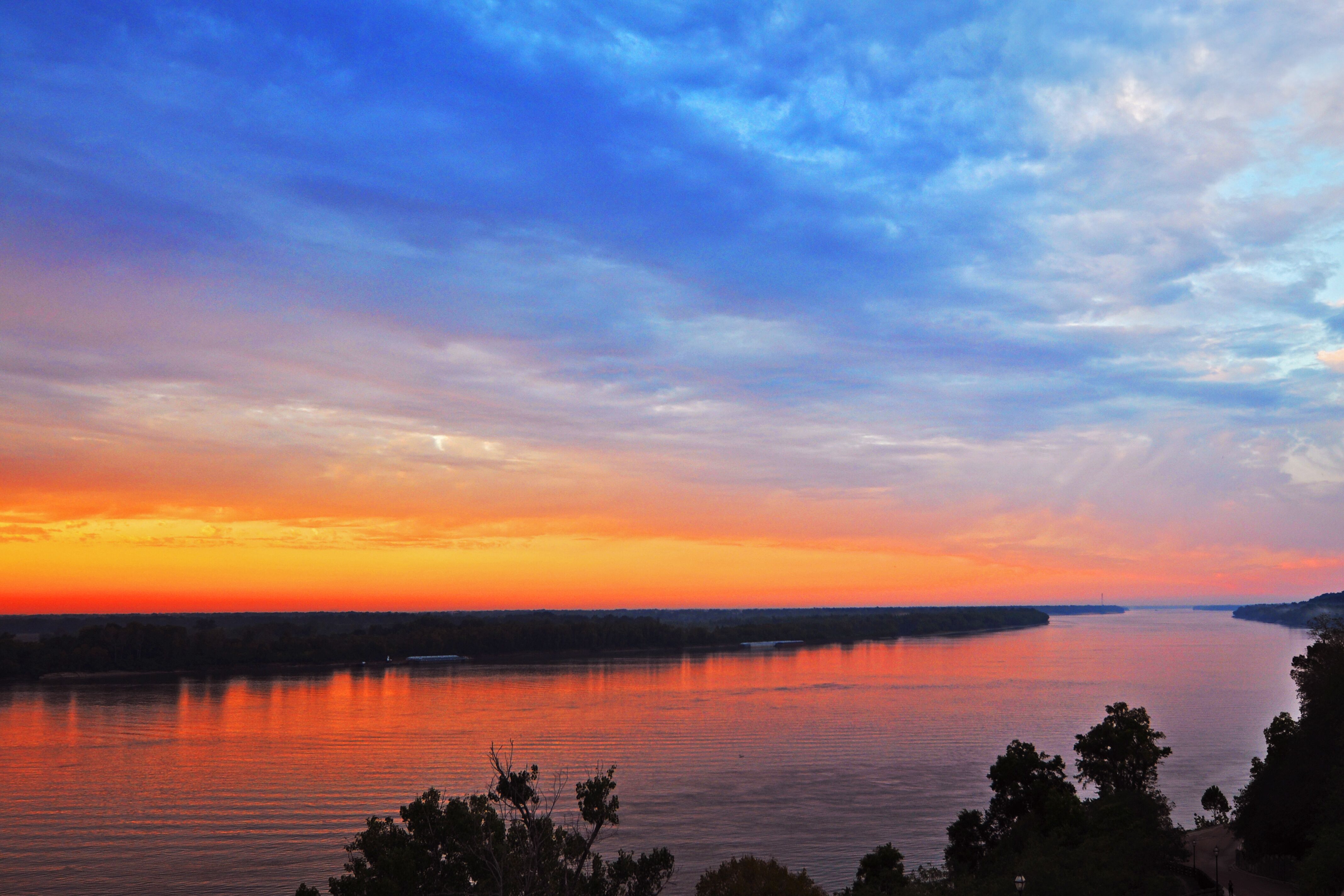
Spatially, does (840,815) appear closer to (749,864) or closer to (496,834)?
(749,864)

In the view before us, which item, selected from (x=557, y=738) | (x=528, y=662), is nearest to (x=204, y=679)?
(x=528, y=662)

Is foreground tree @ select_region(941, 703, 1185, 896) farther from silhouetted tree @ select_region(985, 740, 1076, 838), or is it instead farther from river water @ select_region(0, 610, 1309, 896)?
river water @ select_region(0, 610, 1309, 896)

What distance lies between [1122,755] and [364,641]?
109494mm

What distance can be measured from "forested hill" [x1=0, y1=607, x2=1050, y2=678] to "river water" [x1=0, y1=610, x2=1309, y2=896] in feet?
40.3

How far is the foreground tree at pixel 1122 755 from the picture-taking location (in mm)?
41438

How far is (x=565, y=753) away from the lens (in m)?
56.2

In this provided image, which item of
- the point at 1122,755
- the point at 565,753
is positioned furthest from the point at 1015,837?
the point at 565,753

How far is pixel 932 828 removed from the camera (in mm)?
40781

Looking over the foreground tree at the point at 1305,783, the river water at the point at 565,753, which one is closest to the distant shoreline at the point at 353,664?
the river water at the point at 565,753

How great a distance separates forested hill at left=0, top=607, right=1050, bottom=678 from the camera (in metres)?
111

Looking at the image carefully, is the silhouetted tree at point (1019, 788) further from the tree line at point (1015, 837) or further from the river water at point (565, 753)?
the river water at point (565, 753)

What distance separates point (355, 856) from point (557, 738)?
2680 centimetres

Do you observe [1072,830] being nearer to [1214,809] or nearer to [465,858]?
[1214,809]

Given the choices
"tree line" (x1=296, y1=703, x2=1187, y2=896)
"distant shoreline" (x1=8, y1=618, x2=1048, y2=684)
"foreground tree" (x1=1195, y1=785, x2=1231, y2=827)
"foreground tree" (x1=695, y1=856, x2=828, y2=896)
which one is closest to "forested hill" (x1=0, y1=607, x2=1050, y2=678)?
"distant shoreline" (x1=8, y1=618, x2=1048, y2=684)
